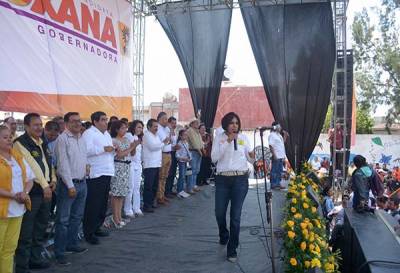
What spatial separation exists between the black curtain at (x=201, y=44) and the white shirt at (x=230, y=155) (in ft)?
15.4

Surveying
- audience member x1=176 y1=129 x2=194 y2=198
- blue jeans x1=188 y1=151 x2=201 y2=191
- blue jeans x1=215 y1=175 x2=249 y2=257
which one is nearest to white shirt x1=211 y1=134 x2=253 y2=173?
blue jeans x1=215 y1=175 x2=249 y2=257

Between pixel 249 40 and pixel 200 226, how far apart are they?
166 inches

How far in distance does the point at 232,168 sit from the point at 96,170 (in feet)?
5.09

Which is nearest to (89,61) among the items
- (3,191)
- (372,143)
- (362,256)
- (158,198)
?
(158,198)

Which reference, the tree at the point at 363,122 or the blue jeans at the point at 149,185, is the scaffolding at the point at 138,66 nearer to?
the blue jeans at the point at 149,185

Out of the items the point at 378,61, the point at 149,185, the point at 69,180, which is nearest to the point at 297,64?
the point at 149,185

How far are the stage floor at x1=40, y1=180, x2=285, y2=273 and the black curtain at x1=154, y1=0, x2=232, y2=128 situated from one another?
3231 mm

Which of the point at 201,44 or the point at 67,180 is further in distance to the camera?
the point at 201,44

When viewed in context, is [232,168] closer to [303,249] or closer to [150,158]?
[303,249]

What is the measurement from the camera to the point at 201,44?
349 inches

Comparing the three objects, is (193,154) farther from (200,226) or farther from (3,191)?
(3,191)

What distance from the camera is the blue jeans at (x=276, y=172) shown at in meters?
8.40

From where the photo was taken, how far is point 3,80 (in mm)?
4660

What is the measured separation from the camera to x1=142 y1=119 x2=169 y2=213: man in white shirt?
20.0ft
